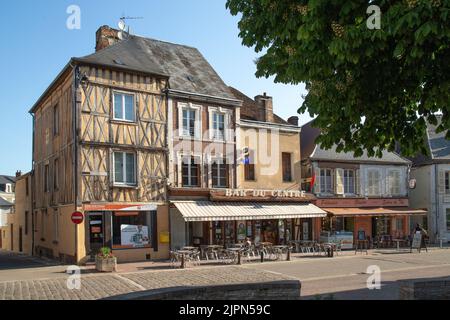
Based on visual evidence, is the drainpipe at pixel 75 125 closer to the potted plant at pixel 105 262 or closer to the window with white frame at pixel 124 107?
the window with white frame at pixel 124 107

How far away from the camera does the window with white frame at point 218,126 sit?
75.5 feet

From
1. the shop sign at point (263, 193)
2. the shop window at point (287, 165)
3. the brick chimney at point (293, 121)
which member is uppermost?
the brick chimney at point (293, 121)

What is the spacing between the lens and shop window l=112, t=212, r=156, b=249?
787 inches

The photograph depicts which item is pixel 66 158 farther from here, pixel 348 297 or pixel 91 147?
pixel 348 297

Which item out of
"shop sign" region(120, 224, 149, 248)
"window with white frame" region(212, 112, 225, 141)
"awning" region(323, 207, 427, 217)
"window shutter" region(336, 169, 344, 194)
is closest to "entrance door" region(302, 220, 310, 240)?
"awning" region(323, 207, 427, 217)

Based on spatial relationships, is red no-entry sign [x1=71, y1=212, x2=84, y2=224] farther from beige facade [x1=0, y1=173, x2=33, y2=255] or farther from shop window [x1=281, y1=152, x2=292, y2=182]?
shop window [x1=281, y1=152, x2=292, y2=182]

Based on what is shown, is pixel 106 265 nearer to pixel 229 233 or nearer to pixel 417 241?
pixel 229 233

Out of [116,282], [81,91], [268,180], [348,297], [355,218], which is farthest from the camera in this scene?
[355,218]

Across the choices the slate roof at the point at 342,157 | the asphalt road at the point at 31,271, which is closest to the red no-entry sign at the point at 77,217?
the asphalt road at the point at 31,271

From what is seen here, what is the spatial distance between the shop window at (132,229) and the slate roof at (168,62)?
19.9ft

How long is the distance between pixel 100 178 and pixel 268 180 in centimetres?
891

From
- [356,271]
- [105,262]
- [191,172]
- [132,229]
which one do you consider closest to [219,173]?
[191,172]
